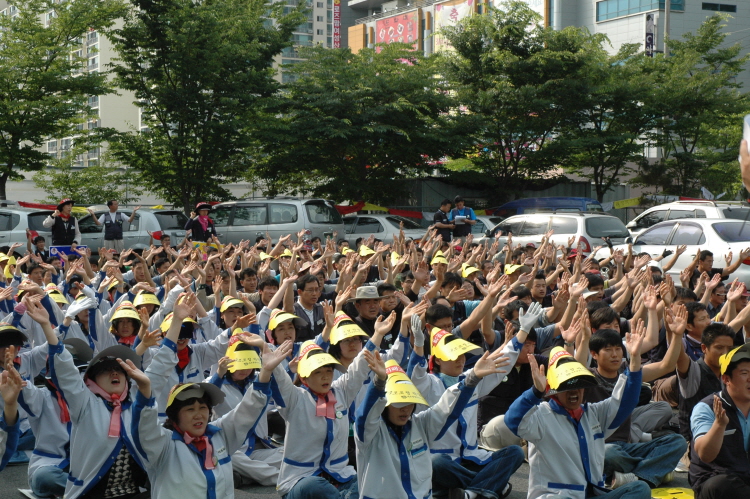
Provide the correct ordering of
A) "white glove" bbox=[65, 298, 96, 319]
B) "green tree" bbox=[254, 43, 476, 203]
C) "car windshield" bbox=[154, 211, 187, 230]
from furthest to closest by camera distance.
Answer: "green tree" bbox=[254, 43, 476, 203] < "car windshield" bbox=[154, 211, 187, 230] < "white glove" bbox=[65, 298, 96, 319]

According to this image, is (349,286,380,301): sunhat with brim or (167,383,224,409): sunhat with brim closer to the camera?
(167,383,224,409): sunhat with brim

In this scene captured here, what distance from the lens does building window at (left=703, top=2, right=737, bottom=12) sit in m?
49.1

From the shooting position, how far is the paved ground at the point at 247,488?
595 cm

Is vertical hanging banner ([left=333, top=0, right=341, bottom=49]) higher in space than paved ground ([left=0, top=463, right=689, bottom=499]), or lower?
higher

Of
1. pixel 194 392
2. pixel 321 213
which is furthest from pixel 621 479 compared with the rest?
pixel 321 213

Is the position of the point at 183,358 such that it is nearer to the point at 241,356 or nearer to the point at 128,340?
the point at 128,340

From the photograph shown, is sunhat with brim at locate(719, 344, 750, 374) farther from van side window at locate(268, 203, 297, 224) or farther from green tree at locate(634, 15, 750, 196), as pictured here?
green tree at locate(634, 15, 750, 196)

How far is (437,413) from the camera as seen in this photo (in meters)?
4.77

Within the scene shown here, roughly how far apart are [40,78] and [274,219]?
7.38m

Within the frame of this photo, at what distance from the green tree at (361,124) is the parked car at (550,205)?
2201 millimetres

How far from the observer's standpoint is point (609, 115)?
1031 inches

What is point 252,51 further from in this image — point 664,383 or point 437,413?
point 437,413

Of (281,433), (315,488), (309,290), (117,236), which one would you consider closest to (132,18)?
(117,236)

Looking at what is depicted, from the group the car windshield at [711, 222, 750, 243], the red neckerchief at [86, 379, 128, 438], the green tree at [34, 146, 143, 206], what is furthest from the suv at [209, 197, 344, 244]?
the red neckerchief at [86, 379, 128, 438]
